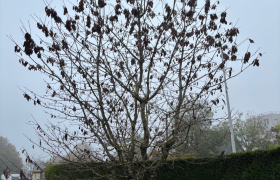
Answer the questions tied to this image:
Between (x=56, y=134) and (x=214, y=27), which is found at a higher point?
(x=214, y=27)

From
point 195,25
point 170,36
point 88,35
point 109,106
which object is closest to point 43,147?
point 109,106

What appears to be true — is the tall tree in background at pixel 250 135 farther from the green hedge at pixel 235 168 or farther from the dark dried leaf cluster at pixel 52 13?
the dark dried leaf cluster at pixel 52 13

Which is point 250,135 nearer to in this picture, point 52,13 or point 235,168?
point 235,168

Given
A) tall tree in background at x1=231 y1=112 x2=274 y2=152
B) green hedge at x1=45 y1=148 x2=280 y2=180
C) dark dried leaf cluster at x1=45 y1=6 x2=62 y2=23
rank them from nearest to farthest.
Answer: dark dried leaf cluster at x1=45 y1=6 x2=62 y2=23 < green hedge at x1=45 y1=148 x2=280 y2=180 < tall tree in background at x1=231 y1=112 x2=274 y2=152

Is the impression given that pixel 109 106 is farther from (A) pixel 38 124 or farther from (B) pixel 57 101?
(A) pixel 38 124

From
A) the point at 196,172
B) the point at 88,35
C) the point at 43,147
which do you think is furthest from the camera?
the point at 196,172

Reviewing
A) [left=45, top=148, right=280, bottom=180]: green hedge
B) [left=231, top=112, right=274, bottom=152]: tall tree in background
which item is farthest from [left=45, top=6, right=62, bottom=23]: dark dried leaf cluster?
[left=231, top=112, right=274, bottom=152]: tall tree in background

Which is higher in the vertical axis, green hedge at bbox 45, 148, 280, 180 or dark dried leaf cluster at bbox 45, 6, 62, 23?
dark dried leaf cluster at bbox 45, 6, 62, 23

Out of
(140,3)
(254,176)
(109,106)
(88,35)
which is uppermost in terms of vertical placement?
(140,3)

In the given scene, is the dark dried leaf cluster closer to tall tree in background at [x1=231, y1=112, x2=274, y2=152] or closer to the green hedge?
the green hedge

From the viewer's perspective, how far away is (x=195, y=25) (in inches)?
195

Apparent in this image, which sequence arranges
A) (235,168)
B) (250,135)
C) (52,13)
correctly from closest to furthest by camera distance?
(52,13) → (235,168) → (250,135)

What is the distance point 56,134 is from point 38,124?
0.36 m

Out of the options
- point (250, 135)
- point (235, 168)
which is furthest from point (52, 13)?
point (250, 135)
